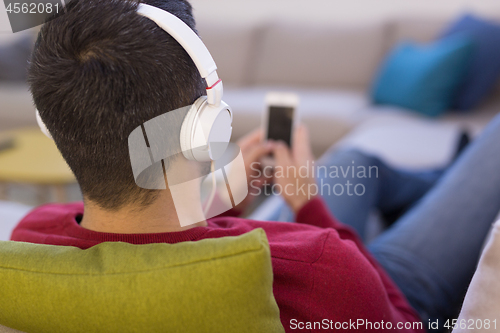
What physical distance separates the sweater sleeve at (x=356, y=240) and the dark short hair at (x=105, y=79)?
1.22ft

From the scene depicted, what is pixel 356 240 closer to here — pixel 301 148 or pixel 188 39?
pixel 301 148

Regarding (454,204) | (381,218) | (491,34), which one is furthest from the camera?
(491,34)

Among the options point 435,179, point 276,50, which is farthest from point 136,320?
point 276,50

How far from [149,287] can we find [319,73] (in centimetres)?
242

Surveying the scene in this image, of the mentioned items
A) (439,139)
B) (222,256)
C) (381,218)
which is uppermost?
(222,256)

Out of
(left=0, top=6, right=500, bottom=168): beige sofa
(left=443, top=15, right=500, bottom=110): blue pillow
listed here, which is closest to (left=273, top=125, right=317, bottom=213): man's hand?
(left=0, top=6, right=500, bottom=168): beige sofa

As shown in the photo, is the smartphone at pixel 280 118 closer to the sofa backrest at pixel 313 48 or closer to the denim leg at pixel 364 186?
the denim leg at pixel 364 186

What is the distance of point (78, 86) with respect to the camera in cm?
42

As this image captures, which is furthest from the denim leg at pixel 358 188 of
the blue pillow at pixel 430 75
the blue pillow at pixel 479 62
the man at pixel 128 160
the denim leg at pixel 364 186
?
the blue pillow at pixel 479 62

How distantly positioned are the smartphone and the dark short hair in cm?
74

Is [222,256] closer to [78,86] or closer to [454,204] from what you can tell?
[78,86]

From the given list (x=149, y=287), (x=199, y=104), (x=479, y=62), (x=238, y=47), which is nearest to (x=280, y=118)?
(x=199, y=104)

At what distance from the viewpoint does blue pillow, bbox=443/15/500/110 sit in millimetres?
2031

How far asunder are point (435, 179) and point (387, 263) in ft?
2.01
